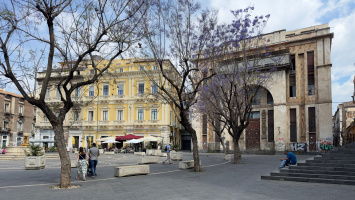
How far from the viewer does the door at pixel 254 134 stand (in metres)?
36.5

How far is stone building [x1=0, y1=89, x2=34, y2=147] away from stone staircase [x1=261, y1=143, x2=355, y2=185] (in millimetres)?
48503

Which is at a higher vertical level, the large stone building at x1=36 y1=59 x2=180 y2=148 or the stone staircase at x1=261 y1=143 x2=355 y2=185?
the large stone building at x1=36 y1=59 x2=180 y2=148

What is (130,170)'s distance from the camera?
509 inches

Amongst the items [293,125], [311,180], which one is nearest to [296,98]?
[293,125]

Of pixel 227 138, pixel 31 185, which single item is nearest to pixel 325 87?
pixel 227 138

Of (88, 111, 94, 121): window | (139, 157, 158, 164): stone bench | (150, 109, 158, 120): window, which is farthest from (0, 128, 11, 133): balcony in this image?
(139, 157, 158, 164): stone bench

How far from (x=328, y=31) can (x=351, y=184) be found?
28.5 meters

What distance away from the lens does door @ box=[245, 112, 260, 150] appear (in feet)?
120

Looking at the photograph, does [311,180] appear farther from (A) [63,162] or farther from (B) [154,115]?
(B) [154,115]

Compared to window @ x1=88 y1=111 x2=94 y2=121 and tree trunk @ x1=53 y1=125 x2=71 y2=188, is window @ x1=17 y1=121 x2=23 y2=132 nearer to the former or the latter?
window @ x1=88 y1=111 x2=94 y2=121

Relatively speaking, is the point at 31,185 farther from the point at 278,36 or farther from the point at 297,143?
the point at 278,36

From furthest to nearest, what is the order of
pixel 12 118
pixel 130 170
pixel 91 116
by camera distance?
pixel 12 118, pixel 91 116, pixel 130 170

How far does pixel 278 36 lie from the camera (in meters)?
36.3

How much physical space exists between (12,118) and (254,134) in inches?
1687
